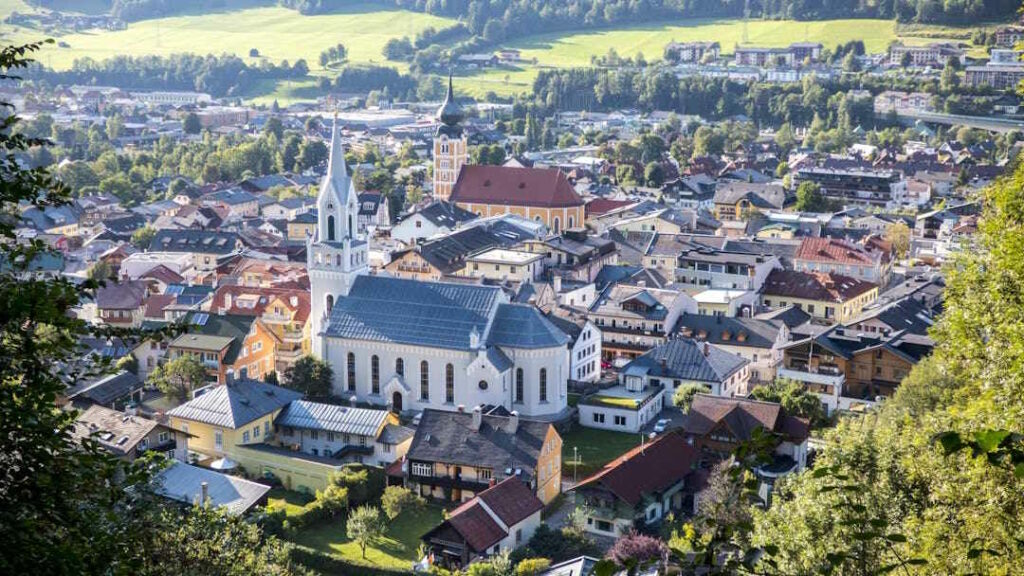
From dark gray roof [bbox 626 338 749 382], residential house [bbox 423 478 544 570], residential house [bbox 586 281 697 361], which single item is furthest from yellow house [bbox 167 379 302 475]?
residential house [bbox 586 281 697 361]

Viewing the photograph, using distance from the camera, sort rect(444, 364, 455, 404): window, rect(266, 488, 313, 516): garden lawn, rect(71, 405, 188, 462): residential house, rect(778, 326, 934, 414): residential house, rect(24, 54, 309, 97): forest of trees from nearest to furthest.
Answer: rect(266, 488, 313, 516): garden lawn
rect(71, 405, 188, 462): residential house
rect(444, 364, 455, 404): window
rect(778, 326, 934, 414): residential house
rect(24, 54, 309, 97): forest of trees

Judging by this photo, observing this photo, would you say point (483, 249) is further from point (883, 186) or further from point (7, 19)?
point (7, 19)

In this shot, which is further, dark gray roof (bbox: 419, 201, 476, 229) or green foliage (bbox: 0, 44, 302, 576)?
dark gray roof (bbox: 419, 201, 476, 229)

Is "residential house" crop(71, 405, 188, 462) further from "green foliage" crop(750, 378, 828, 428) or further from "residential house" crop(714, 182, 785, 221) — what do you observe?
"residential house" crop(714, 182, 785, 221)

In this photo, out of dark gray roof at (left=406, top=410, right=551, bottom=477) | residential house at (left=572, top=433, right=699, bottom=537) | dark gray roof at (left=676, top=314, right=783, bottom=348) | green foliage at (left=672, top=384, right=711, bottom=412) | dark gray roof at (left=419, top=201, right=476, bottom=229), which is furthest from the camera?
dark gray roof at (left=419, top=201, right=476, bottom=229)

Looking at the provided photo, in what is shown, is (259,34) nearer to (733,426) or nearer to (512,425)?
(512,425)

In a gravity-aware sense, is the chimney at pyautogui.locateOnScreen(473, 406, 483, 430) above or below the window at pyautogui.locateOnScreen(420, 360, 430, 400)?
above

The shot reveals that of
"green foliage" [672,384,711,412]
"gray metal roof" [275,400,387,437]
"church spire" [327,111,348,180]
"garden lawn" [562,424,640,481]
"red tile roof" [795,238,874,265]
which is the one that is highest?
"church spire" [327,111,348,180]

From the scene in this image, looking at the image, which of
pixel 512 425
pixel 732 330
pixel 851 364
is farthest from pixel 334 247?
pixel 851 364

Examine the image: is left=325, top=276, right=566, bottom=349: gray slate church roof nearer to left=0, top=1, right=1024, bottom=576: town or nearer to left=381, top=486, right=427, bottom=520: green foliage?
left=0, top=1, right=1024, bottom=576: town

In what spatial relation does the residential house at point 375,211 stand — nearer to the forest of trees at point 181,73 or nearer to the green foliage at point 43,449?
the green foliage at point 43,449
